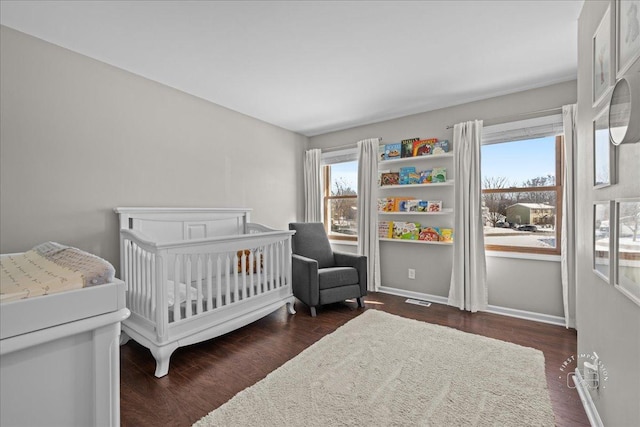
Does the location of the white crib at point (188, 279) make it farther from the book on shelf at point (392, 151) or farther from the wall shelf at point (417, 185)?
the book on shelf at point (392, 151)

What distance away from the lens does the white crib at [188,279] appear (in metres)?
1.94

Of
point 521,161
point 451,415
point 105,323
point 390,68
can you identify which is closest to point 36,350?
point 105,323

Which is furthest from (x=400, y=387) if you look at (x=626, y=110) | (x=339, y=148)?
(x=339, y=148)

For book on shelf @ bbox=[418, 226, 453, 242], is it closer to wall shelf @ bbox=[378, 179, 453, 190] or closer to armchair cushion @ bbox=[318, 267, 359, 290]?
wall shelf @ bbox=[378, 179, 453, 190]

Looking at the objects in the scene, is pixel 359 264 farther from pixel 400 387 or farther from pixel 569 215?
pixel 569 215

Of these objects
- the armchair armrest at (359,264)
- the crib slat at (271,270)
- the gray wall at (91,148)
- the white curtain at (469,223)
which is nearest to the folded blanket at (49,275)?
the gray wall at (91,148)

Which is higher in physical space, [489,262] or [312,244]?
[312,244]

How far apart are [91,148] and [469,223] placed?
356 centimetres

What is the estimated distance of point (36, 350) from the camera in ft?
2.11

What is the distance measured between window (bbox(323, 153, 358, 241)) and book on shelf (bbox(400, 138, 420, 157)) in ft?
2.46

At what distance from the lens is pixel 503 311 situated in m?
3.00

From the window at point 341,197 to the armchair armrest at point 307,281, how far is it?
4.34ft

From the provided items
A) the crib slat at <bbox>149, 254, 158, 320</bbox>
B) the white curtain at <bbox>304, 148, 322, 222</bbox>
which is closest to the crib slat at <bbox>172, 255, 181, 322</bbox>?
the crib slat at <bbox>149, 254, 158, 320</bbox>

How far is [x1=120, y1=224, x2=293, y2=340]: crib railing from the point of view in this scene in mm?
1919
